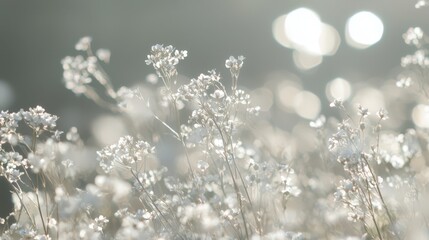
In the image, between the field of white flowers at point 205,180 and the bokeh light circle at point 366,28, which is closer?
the field of white flowers at point 205,180

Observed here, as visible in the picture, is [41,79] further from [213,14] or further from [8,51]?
[213,14]

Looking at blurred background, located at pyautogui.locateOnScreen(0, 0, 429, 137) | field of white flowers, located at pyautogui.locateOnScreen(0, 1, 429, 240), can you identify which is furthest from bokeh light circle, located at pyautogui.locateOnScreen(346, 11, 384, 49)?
field of white flowers, located at pyautogui.locateOnScreen(0, 1, 429, 240)

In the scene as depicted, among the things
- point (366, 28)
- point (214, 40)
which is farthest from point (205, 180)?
point (214, 40)

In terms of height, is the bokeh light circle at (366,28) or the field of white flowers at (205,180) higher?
the bokeh light circle at (366,28)

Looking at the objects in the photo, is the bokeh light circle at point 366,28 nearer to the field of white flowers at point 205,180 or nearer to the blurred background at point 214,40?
the blurred background at point 214,40

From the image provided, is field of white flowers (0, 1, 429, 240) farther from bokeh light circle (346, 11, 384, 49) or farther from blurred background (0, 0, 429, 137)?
bokeh light circle (346, 11, 384, 49)

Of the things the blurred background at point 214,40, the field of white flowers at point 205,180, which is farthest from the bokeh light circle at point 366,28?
Answer: the field of white flowers at point 205,180

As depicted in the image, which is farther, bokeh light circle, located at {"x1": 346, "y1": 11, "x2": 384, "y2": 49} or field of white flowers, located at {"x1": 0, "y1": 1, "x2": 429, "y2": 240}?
bokeh light circle, located at {"x1": 346, "y1": 11, "x2": 384, "y2": 49}

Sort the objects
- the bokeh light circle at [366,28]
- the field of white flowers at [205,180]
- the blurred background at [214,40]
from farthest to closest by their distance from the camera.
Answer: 1. the bokeh light circle at [366,28]
2. the blurred background at [214,40]
3. the field of white flowers at [205,180]

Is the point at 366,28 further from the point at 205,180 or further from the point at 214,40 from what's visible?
the point at 205,180
